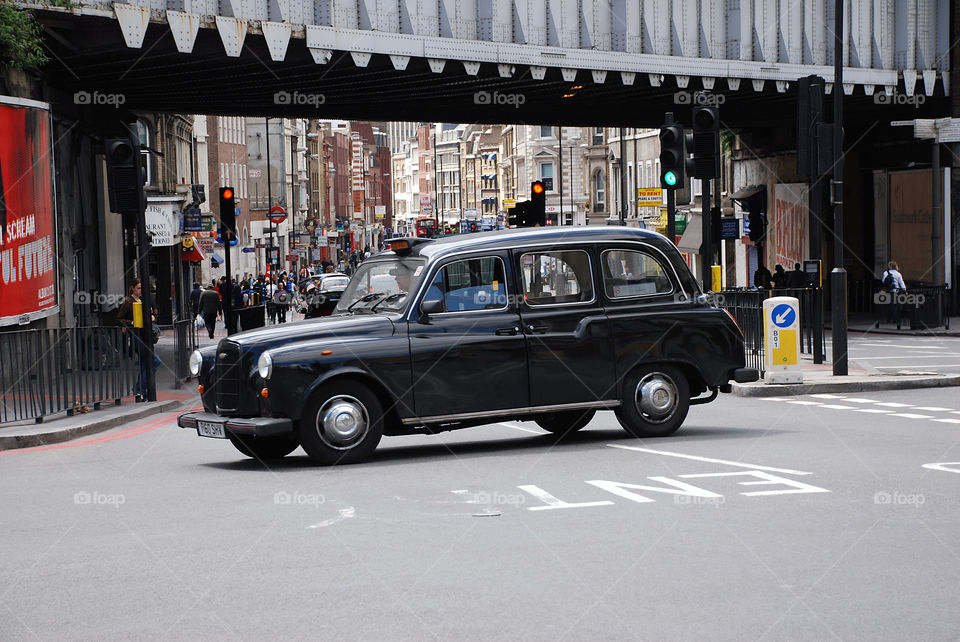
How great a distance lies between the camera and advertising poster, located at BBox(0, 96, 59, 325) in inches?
822

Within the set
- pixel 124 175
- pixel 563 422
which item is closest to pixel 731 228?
pixel 124 175

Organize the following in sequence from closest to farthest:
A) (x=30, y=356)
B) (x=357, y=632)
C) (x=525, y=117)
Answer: (x=357, y=632) < (x=30, y=356) < (x=525, y=117)

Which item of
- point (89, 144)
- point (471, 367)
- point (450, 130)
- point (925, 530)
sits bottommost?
point (925, 530)

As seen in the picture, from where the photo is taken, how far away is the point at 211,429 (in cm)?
1141

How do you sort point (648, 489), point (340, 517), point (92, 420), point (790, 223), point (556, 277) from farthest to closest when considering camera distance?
point (790, 223) < point (92, 420) < point (556, 277) < point (648, 489) < point (340, 517)

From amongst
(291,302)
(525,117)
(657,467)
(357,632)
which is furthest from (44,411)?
(291,302)

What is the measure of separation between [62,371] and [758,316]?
34.2 ft

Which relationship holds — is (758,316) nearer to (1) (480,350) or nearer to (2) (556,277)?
(2) (556,277)

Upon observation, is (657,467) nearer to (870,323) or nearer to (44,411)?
(44,411)

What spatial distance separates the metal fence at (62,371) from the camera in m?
15.5

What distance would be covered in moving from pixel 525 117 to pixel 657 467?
83.4 feet

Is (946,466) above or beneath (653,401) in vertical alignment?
beneath

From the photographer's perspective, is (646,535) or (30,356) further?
(30,356)

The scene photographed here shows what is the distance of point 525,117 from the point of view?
3538 centimetres
